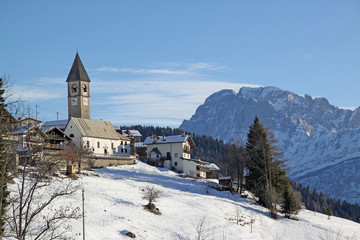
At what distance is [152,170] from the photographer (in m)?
92.9

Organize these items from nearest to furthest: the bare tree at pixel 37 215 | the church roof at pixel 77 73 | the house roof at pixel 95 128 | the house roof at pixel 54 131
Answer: the bare tree at pixel 37 215
the house roof at pixel 54 131
the house roof at pixel 95 128
the church roof at pixel 77 73

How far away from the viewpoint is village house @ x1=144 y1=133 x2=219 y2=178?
10238cm

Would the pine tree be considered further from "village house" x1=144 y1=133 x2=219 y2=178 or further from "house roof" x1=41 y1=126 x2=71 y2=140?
"house roof" x1=41 y1=126 x2=71 y2=140

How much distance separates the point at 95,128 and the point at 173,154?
50.6ft

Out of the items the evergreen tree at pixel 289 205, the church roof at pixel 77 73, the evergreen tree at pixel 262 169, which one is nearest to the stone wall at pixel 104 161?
the church roof at pixel 77 73

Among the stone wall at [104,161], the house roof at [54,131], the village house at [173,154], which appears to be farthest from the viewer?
the village house at [173,154]

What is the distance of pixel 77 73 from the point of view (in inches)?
4387

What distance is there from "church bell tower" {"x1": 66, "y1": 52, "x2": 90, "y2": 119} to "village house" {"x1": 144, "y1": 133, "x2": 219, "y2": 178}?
1469 cm

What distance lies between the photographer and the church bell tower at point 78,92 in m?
110

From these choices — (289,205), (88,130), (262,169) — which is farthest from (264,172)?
(88,130)

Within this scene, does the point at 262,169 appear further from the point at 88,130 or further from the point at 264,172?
the point at 88,130

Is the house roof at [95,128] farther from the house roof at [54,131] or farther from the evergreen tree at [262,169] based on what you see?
the evergreen tree at [262,169]

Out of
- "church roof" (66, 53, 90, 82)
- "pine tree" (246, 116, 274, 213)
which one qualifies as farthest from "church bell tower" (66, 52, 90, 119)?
"pine tree" (246, 116, 274, 213)

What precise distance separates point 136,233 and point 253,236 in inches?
613
